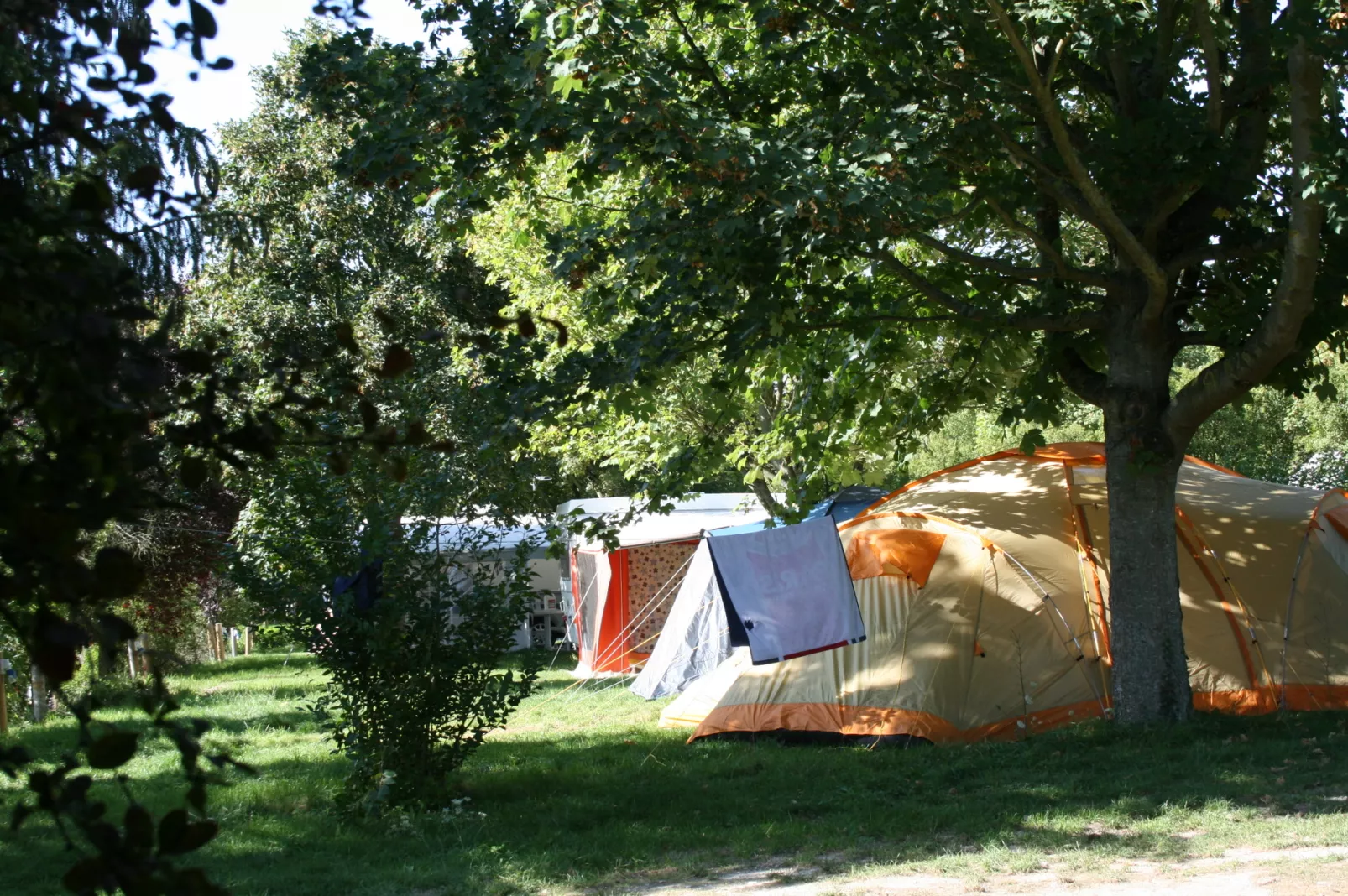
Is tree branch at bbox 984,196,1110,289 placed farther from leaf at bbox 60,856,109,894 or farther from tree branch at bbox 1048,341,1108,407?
leaf at bbox 60,856,109,894

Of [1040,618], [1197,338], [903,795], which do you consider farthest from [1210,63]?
[903,795]

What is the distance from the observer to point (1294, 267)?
731cm

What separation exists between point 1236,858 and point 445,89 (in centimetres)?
601

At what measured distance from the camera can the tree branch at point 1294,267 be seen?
6.95 m

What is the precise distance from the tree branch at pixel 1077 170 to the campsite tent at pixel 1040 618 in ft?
8.47

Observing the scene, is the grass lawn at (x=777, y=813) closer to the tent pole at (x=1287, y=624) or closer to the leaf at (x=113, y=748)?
the tent pole at (x=1287, y=624)

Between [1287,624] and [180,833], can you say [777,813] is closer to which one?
[1287,624]

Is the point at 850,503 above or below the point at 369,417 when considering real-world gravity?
above

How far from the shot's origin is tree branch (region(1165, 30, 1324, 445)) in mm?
6949

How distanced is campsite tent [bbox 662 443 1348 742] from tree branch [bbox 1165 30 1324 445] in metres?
2.15

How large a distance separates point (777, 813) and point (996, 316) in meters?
3.73

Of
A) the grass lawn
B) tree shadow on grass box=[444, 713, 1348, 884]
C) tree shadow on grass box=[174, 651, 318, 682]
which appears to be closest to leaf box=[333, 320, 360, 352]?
the grass lawn

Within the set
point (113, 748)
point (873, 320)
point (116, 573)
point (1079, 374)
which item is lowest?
point (113, 748)

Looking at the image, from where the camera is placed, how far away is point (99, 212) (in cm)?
156
